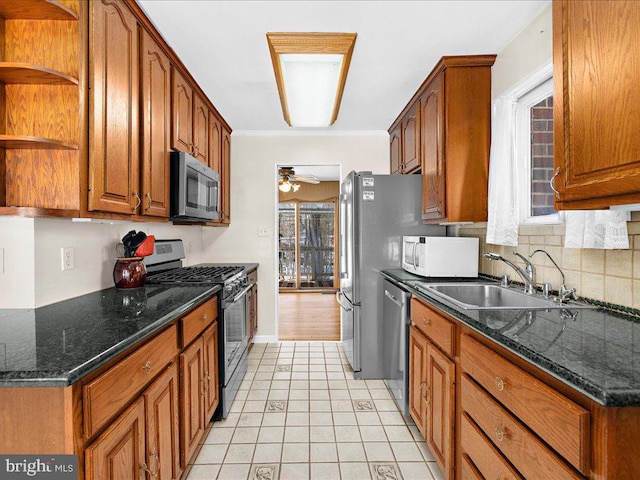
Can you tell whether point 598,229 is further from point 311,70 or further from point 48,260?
point 48,260

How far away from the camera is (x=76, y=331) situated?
1.14 metres

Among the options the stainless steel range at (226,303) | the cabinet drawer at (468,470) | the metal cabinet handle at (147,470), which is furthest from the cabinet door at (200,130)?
the cabinet drawer at (468,470)

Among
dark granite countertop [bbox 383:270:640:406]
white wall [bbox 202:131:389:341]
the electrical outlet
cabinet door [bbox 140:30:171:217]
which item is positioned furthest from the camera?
white wall [bbox 202:131:389:341]

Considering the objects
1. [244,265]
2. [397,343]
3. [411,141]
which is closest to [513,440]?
[397,343]

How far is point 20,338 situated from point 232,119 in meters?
2.81

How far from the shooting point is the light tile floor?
5.77 feet

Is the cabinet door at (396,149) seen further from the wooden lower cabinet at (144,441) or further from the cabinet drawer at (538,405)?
the wooden lower cabinet at (144,441)

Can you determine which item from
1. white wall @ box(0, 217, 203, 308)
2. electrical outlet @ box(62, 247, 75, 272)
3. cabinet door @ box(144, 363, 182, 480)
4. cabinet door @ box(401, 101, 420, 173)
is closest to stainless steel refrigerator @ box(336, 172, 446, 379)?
cabinet door @ box(401, 101, 420, 173)

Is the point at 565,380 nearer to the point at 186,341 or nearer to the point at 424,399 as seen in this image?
the point at 424,399

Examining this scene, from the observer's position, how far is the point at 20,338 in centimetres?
107

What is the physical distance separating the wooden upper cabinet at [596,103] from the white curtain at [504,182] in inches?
27.2

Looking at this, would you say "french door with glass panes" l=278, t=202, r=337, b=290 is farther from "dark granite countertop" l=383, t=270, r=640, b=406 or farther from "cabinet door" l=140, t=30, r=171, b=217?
"dark granite countertop" l=383, t=270, r=640, b=406

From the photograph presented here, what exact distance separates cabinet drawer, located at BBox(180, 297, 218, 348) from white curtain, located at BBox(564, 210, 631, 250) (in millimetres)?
1788

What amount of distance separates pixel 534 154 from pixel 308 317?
3.60 metres
